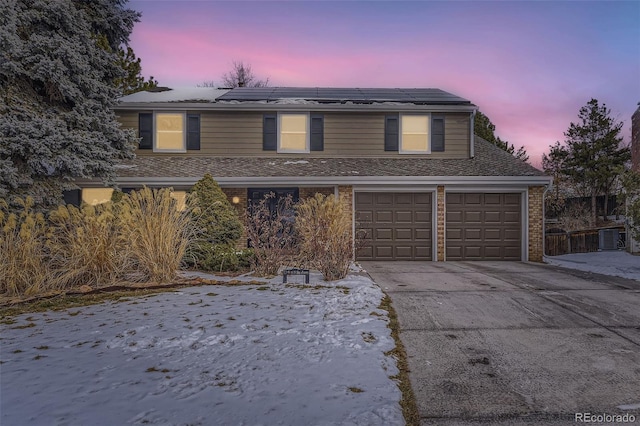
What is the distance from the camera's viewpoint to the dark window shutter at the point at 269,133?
42.1ft

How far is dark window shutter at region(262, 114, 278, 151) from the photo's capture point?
12.8 m

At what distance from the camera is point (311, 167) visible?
11.9 meters

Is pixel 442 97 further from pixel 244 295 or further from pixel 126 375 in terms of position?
pixel 126 375

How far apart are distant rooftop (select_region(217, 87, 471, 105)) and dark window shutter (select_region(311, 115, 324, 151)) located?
697 millimetres

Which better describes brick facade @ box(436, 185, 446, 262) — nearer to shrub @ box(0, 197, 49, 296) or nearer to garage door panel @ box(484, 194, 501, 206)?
garage door panel @ box(484, 194, 501, 206)

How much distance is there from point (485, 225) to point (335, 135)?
567cm

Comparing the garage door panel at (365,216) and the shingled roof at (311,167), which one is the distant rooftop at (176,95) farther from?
the garage door panel at (365,216)

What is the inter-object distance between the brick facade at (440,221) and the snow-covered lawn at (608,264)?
303 cm

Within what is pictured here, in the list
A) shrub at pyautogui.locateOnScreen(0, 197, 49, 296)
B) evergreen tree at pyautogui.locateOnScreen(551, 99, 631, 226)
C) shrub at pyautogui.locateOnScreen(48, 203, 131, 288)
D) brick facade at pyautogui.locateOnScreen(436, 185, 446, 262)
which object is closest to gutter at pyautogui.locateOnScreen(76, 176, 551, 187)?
brick facade at pyautogui.locateOnScreen(436, 185, 446, 262)

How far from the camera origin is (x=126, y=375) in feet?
9.00

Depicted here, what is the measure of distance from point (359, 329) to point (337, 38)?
13512 millimetres

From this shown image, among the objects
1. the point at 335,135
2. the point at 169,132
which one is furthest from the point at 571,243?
the point at 169,132

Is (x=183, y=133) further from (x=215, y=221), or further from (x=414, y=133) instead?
(x=414, y=133)

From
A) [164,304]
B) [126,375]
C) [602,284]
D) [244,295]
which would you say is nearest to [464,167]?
[602,284]
